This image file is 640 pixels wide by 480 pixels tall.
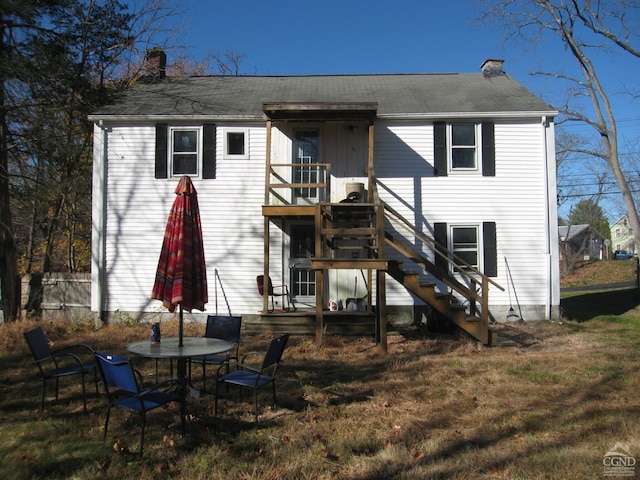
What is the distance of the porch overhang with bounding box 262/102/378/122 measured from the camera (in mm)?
11492

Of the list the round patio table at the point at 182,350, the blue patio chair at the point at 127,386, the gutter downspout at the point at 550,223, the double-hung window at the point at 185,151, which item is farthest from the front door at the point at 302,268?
the blue patio chair at the point at 127,386

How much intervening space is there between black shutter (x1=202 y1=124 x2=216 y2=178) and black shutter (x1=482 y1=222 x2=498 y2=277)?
7443mm

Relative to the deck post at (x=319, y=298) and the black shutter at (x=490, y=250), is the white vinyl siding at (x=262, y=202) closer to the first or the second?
the black shutter at (x=490, y=250)

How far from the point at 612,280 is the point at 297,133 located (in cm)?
3003

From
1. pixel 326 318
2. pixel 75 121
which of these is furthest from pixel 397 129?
pixel 75 121

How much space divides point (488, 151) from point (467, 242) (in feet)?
8.26

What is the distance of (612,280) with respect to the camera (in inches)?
1346

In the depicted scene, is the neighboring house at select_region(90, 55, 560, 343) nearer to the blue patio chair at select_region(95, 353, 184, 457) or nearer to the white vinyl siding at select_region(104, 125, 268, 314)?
the white vinyl siding at select_region(104, 125, 268, 314)

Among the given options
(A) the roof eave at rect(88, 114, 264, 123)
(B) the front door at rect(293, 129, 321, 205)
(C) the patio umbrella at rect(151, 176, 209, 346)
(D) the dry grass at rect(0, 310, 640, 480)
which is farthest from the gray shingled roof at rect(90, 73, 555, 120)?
(C) the patio umbrella at rect(151, 176, 209, 346)

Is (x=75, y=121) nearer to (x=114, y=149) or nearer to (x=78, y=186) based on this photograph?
(x=78, y=186)

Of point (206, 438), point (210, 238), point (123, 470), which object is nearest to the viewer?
point (123, 470)

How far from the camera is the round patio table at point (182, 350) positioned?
5.22 metres

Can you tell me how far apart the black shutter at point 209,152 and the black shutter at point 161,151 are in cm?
104

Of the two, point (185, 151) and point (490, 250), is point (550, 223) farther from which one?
point (185, 151)
